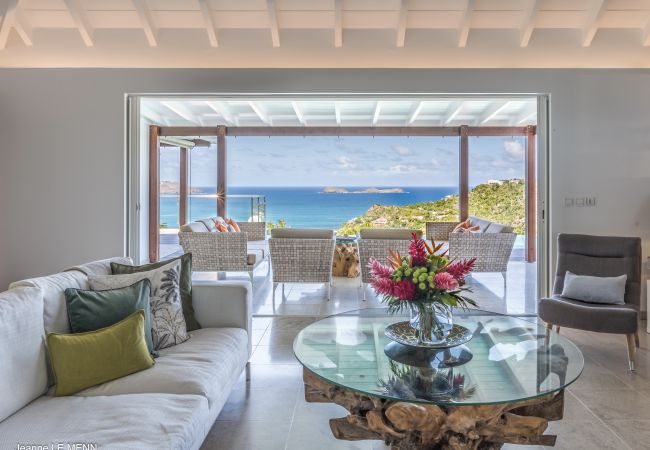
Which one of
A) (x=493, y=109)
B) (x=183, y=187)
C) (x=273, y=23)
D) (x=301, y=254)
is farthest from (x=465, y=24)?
(x=183, y=187)

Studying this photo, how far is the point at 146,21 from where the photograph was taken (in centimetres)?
409

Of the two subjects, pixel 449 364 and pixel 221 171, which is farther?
pixel 221 171

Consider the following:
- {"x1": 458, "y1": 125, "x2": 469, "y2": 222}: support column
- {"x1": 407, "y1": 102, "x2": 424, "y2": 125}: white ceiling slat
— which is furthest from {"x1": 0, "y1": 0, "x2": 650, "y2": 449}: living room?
{"x1": 407, "y1": 102, "x2": 424, "y2": 125}: white ceiling slat

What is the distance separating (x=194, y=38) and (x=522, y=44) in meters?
3.49

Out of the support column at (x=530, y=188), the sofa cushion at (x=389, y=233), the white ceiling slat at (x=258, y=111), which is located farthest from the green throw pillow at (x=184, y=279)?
the support column at (x=530, y=188)

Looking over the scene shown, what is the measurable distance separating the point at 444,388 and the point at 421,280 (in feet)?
1.49

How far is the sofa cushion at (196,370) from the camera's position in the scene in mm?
1723

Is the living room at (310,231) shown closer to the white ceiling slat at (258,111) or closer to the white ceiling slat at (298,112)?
the white ceiling slat at (258,111)

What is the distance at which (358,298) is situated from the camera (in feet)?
16.4

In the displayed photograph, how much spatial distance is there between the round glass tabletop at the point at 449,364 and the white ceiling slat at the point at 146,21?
3.60 m

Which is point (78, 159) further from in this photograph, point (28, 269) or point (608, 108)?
point (608, 108)

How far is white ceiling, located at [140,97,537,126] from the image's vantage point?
691cm

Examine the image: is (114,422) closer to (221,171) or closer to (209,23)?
(209,23)

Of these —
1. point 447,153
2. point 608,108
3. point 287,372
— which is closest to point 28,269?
point 287,372
